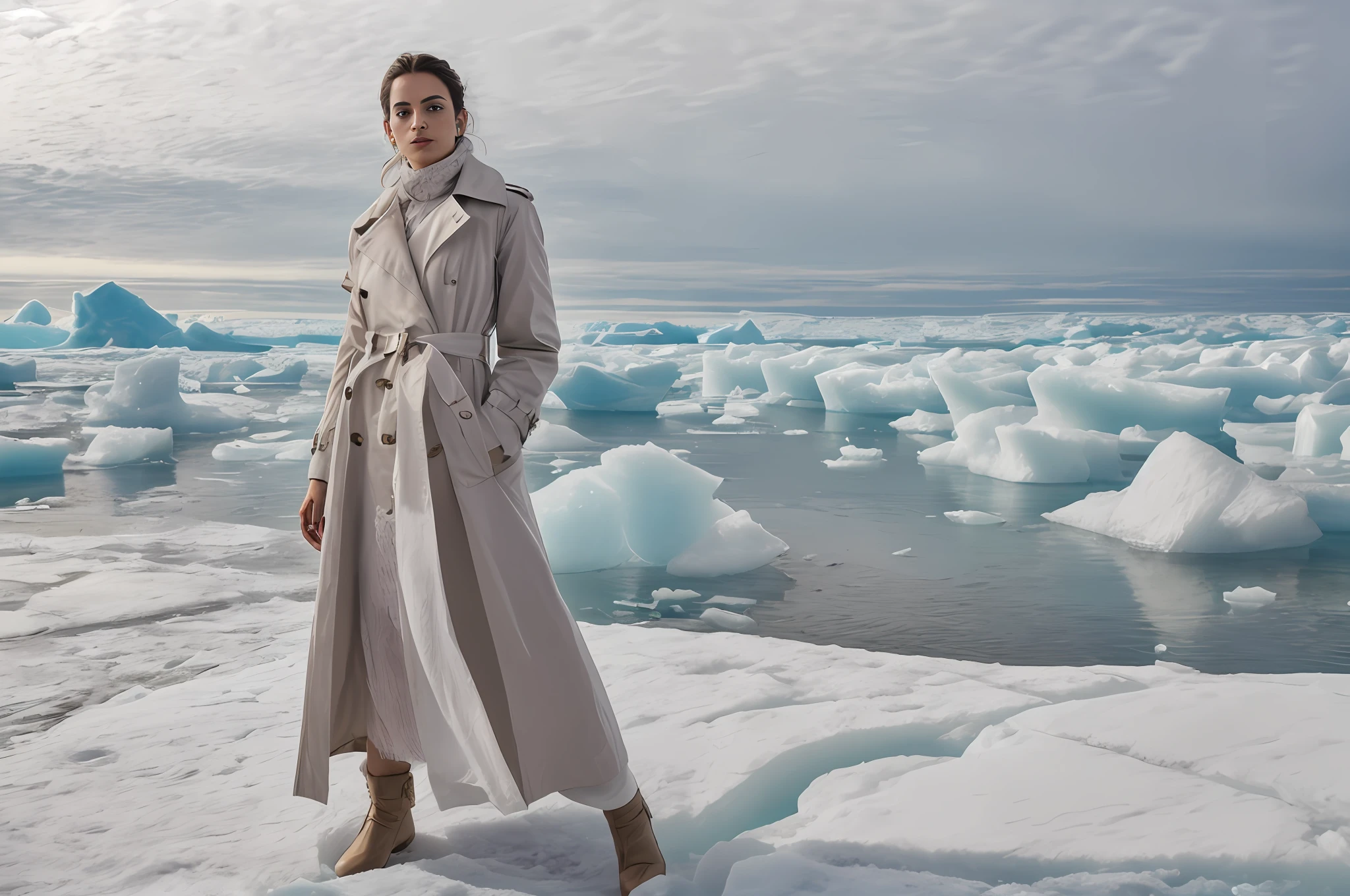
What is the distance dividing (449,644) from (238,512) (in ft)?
22.9

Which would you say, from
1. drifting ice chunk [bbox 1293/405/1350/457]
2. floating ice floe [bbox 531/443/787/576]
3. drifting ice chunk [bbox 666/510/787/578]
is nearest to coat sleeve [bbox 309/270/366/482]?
floating ice floe [bbox 531/443/787/576]

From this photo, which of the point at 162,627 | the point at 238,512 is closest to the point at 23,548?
the point at 238,512

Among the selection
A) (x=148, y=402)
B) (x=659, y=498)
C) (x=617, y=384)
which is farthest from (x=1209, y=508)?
(x=148, y=402)

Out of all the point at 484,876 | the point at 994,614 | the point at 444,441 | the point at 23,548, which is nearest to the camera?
the point at 444,441

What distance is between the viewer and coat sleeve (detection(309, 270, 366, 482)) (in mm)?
1800

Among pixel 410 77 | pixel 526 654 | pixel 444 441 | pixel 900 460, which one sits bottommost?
pixel 900 460

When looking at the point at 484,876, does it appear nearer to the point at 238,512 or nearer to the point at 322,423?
the point at 322,423

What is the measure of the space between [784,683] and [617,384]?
1514cm

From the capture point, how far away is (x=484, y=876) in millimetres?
1791

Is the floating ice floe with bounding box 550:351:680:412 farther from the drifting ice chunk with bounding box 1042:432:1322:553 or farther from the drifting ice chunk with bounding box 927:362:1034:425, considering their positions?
the drifting ice chunk with bounding box 1042:432:1322:553

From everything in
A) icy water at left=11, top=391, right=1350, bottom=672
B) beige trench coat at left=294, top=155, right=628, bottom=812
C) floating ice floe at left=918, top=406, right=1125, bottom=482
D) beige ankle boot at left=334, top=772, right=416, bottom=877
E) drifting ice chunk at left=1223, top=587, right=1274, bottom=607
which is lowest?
icy water at left=11, top=391, right=1350, bottom=672

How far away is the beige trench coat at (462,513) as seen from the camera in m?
1.67

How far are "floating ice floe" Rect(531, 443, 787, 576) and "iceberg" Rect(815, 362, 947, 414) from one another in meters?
11.0

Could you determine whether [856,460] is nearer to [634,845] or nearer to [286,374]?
[634,845]
